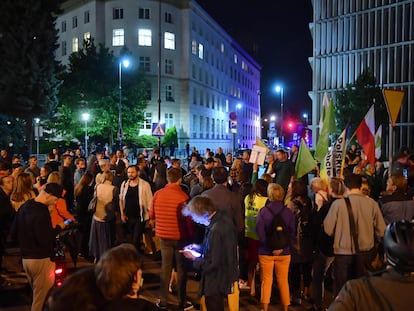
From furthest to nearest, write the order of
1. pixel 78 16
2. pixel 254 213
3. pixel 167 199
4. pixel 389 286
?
pixel 78 16 < pixel 254 213 < pixel 167 199 < pixel 389 286

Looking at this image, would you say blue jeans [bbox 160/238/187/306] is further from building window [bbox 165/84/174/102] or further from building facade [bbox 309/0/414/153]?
building window [bbox 165/84/174/102]

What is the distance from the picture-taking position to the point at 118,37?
196 feet

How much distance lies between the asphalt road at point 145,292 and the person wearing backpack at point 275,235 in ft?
3.27

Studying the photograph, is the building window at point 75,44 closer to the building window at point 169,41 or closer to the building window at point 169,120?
the building window at point 169,41

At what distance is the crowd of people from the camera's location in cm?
290

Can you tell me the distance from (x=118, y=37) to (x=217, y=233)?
57.9m

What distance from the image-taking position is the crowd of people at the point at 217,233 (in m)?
2.90

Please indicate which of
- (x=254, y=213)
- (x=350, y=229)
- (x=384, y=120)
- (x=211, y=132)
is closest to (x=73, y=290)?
(x=350, y=229)

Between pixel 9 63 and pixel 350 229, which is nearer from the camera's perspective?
pixel 350 229

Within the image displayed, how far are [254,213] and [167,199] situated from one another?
1475 millimetres

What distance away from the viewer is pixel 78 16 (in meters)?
61.6

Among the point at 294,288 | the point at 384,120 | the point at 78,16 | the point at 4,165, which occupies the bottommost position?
the point at 294,288

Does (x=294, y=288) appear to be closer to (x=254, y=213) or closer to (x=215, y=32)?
(x=254, y=213)

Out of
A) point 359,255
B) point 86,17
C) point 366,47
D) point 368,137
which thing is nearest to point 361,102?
point 366,47
